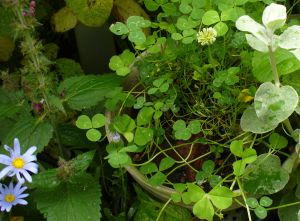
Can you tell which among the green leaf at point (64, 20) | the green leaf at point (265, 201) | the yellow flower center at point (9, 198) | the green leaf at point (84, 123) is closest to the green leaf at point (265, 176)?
the green leaf at point (265, 201)

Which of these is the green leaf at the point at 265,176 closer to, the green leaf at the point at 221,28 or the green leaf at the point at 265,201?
the green leaf at the point at 265,201

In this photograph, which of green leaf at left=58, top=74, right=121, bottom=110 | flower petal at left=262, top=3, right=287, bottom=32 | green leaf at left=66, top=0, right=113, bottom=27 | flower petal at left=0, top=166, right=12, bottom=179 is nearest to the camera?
flower petal at left=262, top=3, right=287, bottom=32

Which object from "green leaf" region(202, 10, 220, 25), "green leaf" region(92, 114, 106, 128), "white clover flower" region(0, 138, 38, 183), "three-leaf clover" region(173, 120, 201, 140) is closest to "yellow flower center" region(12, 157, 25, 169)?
"white clover flower" region(0, 138, 38, 183)

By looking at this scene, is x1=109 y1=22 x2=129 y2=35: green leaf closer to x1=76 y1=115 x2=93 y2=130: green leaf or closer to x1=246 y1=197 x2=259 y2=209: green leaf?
x1=76 y1=115 x2=93 y2=130: green leaf

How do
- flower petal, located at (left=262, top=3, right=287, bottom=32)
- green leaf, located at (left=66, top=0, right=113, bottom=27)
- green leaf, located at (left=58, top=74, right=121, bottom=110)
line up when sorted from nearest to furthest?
1. flower petal, located at (left=262, top=3, right=287, bottom=32)
2. green leaf, located at (left=58, top=74, right=121, bottom=110)
3. green leaf, located at (left=66, top=0, right=113, bottom=27)

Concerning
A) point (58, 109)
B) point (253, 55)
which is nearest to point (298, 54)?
point (253, 55)
